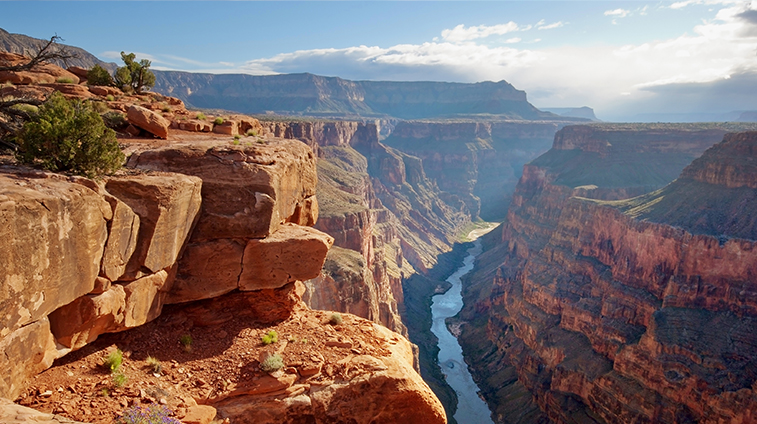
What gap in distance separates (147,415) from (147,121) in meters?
10.5

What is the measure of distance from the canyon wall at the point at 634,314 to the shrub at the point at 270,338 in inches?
1596

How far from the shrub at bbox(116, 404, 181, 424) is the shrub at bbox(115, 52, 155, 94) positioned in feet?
62.0

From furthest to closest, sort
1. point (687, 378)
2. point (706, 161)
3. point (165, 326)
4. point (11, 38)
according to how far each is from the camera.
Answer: point (11, 38) → point (706, 161) → point (687, 378) → point (165, 326)

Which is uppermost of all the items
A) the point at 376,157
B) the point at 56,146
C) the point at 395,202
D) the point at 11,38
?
the point at 11,38

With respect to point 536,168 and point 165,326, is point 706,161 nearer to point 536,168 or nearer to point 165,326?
point 536,168

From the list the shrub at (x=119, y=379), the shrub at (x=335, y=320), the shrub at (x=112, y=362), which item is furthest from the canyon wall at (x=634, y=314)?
the shrub at (x=112, y=362)

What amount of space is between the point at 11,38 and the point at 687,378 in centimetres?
8964

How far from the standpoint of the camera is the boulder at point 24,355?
352 inches

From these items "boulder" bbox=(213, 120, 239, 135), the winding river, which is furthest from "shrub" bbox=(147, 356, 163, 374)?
the winding river

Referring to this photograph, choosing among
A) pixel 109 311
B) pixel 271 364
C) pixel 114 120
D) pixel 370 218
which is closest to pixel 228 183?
pixel 109 311

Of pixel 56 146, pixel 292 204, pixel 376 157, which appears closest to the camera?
pixel 56 146

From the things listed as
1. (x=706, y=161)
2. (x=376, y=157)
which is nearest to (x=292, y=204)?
(x=706, y=161)

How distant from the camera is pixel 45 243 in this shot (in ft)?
30.0

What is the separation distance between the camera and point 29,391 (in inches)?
379
